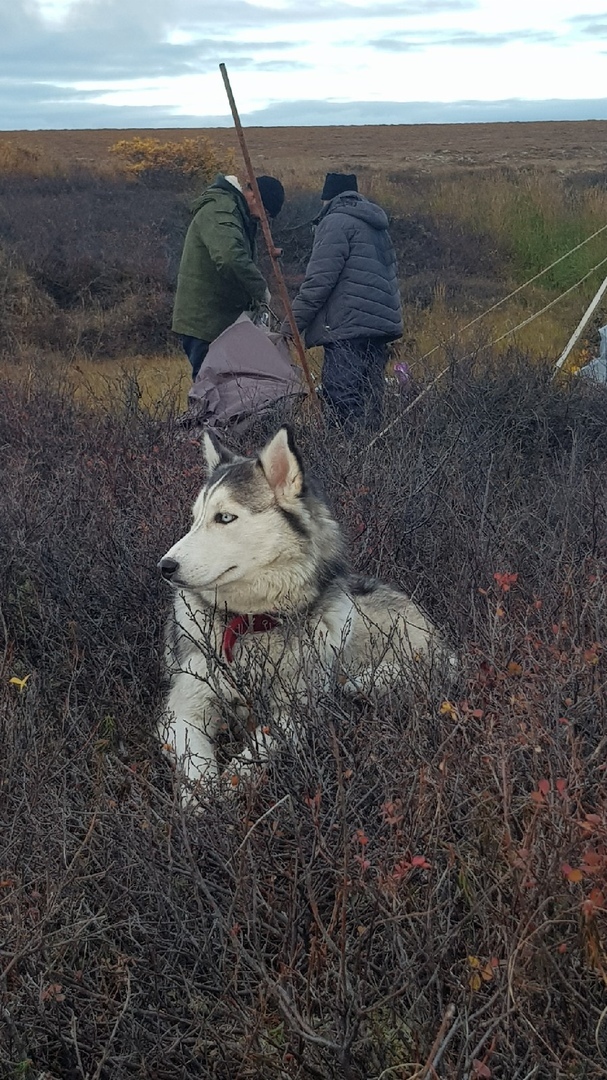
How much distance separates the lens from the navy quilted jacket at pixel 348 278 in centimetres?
693

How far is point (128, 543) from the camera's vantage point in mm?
4465

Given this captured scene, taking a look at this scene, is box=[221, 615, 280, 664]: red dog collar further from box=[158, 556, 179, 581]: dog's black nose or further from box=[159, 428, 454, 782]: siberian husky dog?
box=[158, 556, 179, 581]: dog's black nose

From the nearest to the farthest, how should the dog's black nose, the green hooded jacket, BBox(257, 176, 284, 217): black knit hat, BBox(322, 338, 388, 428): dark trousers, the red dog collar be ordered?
the dog's black nose
the red dog collar
the green hooded jacket
BBox(322, 338, 388, 428): dark trousers
BBox(257, 176, 284, 217): black knit hat

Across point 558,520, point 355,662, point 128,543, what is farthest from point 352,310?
point 355,662

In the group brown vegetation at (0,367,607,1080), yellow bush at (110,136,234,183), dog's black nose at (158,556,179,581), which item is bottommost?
brown vegetation at (0,367,607,1080)

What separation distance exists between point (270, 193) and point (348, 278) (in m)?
1.00

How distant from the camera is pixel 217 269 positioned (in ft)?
22.1

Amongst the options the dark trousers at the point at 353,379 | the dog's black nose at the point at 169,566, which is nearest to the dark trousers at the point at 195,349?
the dark trousers at the point at 353,379

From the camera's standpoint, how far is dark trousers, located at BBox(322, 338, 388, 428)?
23.0ft

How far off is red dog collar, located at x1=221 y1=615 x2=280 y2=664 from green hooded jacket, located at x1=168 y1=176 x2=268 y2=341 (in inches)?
151

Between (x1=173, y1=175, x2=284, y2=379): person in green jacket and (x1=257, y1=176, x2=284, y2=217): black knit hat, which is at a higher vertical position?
(x1=257, y1=176, x2=284, y2=217): black knit hat

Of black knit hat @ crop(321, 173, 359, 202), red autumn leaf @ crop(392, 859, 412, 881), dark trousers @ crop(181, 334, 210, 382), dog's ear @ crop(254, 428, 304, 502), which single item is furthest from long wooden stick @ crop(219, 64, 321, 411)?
red autumn leaf @ crop(392, 859, 412, 881)

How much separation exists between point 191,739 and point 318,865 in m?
1.05

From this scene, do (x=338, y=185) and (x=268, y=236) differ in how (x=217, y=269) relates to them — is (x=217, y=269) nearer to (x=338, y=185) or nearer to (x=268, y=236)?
(x=268, y=236)
